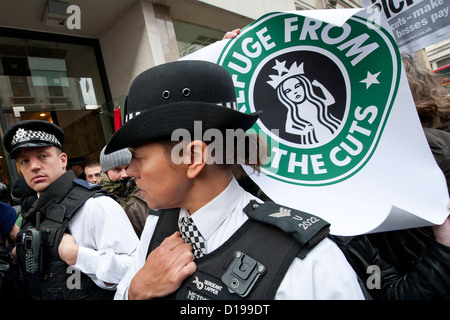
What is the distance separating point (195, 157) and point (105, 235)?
4.00ft

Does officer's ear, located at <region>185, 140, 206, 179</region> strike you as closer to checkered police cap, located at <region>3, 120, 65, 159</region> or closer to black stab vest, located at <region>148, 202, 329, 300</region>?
black stab vest, located at <region>148, 202, 329, 300</region>

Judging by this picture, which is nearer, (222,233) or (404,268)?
(222,233)

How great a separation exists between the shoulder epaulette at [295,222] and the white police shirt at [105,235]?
3.82 feet

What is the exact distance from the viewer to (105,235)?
1.92 meters

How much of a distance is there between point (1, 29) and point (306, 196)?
538 cm

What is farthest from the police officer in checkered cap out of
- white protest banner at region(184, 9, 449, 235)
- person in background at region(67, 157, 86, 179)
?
person in background at region(67, 157, 86, 179)

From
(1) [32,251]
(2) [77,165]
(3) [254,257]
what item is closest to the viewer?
(3) [254,257]

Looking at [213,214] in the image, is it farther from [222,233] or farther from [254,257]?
[254,257]

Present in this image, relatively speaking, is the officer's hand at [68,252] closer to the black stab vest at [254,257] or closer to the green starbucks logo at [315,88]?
the black stab vest at [254,257]

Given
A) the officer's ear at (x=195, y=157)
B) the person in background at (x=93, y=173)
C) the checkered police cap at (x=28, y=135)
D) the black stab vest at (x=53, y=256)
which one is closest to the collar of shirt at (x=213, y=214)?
the officer's ear at (x=195, y=157)

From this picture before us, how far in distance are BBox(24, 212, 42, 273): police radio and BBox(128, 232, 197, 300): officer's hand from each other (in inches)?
37.7

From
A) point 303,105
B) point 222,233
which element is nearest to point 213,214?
point 222,233

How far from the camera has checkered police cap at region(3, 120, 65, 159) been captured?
6.47 ft

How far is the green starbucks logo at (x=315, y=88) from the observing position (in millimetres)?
1236
